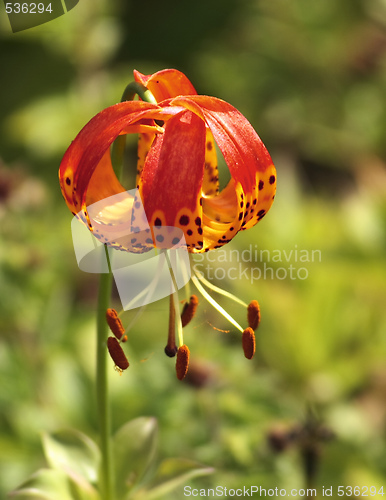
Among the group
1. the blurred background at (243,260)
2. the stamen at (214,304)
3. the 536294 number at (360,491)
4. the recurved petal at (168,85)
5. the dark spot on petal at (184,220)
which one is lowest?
the 536294 number at (360,491)

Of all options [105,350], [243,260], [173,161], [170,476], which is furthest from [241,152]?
[243,260]

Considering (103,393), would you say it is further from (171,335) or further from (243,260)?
(243,260)

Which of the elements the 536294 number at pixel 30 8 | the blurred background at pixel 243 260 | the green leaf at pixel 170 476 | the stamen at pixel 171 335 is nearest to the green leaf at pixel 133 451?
the green leaf at pixel 170 476

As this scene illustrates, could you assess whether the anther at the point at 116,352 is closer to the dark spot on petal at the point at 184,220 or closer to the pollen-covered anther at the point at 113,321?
the pollen-covered anther at the point at 113,321

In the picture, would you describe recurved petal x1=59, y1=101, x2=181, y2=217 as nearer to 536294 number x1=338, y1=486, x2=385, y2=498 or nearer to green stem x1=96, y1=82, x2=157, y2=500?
green stem x1=96, y1=82, x2=157, y2=500

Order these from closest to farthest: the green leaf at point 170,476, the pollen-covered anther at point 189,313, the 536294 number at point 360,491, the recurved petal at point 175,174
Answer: the recurved petal at point 175,174 → the pollen-covered anther at point 189,313 → the green leaf at point 170,476 → the 536294 number at point 360,491

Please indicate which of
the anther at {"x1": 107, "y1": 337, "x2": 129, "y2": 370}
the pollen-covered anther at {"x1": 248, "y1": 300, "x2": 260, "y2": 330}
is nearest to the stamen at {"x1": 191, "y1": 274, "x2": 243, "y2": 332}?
the pollen-covered anther at {"x1": 248, "y1": 300, "x2": 260, "y2": 330}

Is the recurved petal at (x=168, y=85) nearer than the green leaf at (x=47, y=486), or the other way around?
the recurved petal at (x=168, y=85)
